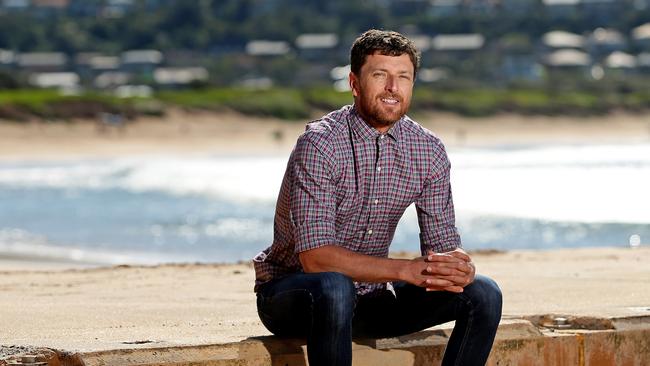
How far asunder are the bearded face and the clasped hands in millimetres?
459

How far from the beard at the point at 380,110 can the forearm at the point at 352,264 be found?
43 cm

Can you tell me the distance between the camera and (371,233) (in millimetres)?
4465

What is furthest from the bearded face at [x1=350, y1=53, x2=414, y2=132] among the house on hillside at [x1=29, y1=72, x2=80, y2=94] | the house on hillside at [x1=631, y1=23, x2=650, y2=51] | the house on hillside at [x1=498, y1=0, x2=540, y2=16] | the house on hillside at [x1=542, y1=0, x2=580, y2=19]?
the house on hillside at [x1=542, y1=0, x2=580, y2=19]

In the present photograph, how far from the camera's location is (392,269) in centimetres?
434

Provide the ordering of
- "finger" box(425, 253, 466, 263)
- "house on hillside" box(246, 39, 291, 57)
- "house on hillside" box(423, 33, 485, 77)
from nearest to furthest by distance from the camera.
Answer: "finger" box(425, 253, 466, 263) → "house on hillside" box(423, 33, 485, 77) → "house on hillside" box(246, 39, 291, 57)

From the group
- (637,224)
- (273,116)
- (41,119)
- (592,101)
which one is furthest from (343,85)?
(637,224)

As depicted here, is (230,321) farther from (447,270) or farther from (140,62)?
(140,62)

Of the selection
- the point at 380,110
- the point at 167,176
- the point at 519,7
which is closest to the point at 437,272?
the point at 380,110

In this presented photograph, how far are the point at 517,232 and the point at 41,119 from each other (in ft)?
87.9

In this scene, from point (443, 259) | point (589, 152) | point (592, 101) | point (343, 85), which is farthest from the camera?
point (343, 85)

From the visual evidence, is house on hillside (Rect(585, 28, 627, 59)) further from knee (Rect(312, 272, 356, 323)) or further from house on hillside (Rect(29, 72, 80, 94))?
knee (Rect(312, 272, 356, 323))

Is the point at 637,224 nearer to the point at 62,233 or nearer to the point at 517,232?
the point at 517,232

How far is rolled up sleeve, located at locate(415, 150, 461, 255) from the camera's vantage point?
4512 mm

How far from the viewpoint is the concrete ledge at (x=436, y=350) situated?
172 inches
